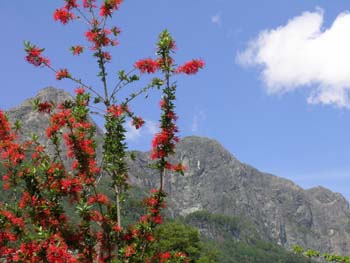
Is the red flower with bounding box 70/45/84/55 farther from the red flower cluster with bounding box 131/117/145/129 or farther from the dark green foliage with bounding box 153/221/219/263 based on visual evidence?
the dark green foliage with bounding box 153/221/219/263

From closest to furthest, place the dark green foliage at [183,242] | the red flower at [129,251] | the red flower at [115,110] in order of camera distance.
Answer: the red flower at [129,251] < the red flower at [115,110] < the dark green foliage at [183,242]

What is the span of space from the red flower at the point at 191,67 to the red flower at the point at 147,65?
74cm

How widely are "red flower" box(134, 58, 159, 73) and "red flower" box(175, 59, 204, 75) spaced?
0.74 metres

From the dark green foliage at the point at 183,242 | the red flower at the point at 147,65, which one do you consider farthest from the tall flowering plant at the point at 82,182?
the dark green foliage at the point at 183,242

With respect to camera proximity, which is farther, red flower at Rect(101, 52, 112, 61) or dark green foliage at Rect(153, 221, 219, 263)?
dark green foliage at Rect(153, 221, 219, 263)

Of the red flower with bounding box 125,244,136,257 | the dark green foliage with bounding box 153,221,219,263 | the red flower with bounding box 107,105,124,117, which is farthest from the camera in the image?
the dark green foliage with bounding box 153,221,219,263

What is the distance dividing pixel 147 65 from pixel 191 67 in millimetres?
1281

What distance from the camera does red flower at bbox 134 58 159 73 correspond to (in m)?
14.0

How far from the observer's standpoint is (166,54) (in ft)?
44.1

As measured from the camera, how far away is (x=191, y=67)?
13555mm

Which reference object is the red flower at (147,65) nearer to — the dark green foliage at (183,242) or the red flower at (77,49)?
the red flower at (77,49)

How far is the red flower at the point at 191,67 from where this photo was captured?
13.5m

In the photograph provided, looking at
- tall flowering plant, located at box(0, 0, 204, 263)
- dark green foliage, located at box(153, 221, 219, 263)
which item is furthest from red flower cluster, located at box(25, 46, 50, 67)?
dark green foliage, located at box(153, 221, 219, 263)

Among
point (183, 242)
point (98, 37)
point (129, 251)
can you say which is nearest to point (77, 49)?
point (98, 37)
